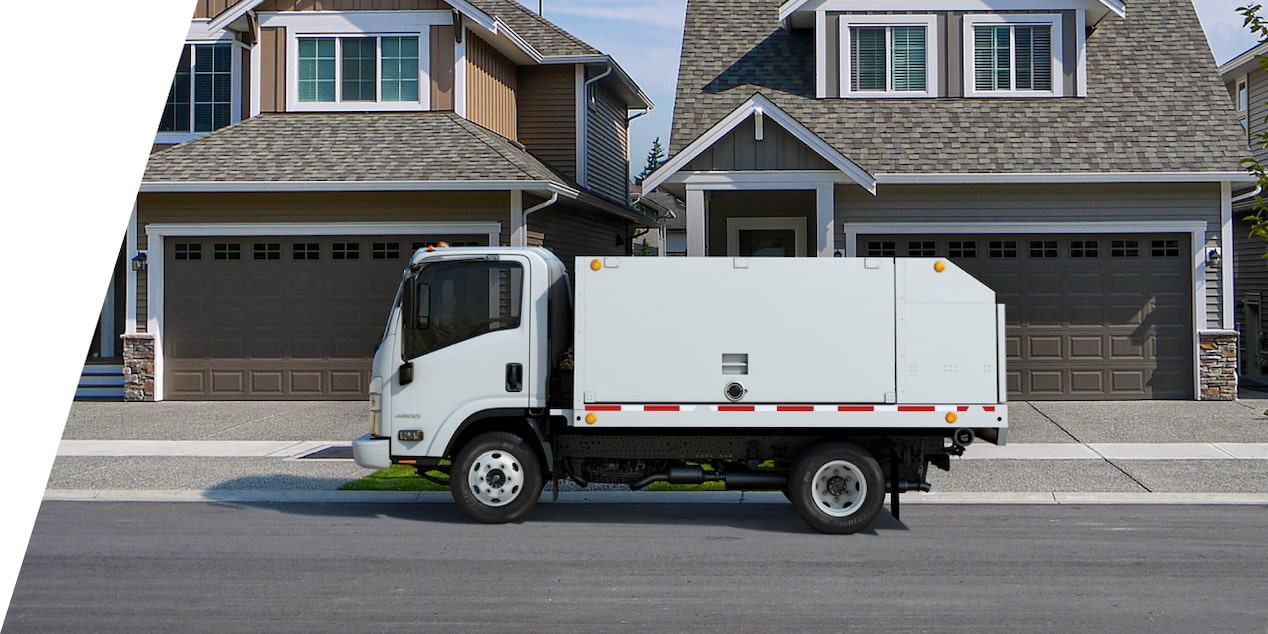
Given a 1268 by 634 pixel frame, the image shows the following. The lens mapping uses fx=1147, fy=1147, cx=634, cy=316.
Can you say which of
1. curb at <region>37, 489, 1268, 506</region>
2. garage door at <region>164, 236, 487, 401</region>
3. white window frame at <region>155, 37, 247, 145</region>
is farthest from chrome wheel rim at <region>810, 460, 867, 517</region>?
white window frame at <region>155, 37, 247, 145</region>

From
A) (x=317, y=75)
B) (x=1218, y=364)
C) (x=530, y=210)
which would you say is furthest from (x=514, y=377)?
(x=1218, y=364)

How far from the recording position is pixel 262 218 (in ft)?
60.3

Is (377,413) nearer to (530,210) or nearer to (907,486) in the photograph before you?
(907,486)

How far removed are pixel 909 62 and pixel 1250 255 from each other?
1175 cm

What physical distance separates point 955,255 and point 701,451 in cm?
989

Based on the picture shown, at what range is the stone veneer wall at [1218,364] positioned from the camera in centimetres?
1762

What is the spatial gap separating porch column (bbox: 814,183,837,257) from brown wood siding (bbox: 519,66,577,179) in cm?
658

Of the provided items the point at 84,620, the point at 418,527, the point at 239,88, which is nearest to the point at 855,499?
the point at 418,527

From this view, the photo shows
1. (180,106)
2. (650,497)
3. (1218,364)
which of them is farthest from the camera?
(180,106)

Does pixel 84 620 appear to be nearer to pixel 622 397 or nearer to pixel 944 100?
pixel 622 397

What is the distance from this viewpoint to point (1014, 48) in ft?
62.6

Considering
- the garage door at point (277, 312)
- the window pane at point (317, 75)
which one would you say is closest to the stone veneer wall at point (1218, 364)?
the garage door at point (277, 312)

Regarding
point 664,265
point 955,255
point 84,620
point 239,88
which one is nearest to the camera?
point 84,620

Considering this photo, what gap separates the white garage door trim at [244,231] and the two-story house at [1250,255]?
1683cm
